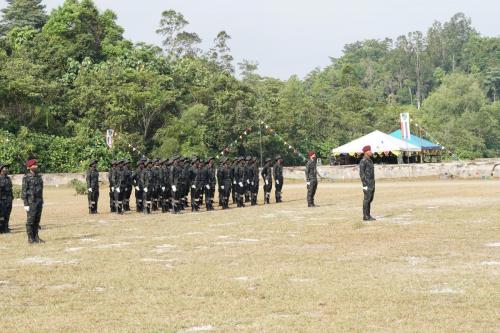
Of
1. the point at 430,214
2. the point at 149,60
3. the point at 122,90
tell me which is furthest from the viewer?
the point at 149,60

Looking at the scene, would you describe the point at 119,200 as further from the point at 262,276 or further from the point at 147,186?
the point at 262,276

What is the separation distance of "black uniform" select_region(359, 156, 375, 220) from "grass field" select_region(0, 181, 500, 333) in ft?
2.07

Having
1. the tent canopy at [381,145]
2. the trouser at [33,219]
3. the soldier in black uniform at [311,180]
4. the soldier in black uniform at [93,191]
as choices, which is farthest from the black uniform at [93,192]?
the tent canopy at [381,145]

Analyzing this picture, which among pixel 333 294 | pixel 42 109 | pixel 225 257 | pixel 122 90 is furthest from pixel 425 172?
pixel 333 294

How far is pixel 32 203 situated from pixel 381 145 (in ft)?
143

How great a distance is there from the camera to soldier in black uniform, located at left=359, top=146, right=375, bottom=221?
20.3m

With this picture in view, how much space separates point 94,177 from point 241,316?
20119mm

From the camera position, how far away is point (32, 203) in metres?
18.0

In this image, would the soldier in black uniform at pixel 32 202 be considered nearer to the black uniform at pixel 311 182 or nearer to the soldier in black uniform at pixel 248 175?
the black uniform at pixel 311 182

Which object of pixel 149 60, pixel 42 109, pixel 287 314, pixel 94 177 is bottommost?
pixel 287 314

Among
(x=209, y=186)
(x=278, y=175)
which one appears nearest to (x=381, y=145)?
(x=278, y=175)

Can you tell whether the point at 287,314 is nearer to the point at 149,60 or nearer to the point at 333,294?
the point at 333,294

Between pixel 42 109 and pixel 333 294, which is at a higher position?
pixel 42 109

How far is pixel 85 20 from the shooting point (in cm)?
7231
